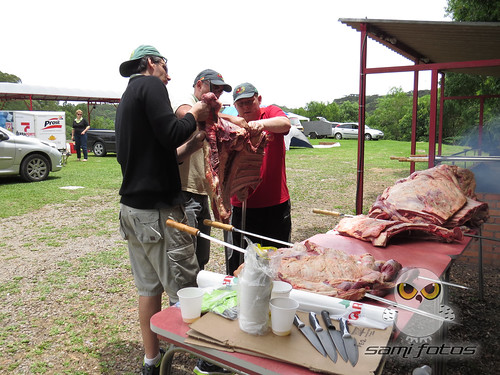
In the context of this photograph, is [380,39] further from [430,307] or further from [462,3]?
[462,3]

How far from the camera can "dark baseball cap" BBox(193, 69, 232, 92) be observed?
9.81ft

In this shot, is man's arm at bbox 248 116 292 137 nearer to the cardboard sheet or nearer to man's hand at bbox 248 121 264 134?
man's hand at bbox 248 121 264 134

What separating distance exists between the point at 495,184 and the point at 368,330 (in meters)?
4.66

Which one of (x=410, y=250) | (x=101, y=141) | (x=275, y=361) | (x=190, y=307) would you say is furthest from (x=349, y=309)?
(x=101, y=141)

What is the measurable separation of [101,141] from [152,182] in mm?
Result: 18753

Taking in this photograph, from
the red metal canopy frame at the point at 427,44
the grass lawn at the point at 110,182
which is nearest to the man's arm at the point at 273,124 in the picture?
the red metal canopy frame at the point at 427,44

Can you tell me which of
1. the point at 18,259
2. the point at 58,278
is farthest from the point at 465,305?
the point at 18,259

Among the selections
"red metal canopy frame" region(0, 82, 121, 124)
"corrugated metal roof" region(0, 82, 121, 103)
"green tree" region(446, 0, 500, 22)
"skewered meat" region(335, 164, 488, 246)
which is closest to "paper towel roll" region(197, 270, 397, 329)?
"skewered meat" region(335, 164, 488, 246)

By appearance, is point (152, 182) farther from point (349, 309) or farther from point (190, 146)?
point (349, 309)

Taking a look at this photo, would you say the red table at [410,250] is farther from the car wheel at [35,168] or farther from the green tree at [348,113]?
the green tree at [348,113]

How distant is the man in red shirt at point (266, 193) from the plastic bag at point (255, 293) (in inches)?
73.1

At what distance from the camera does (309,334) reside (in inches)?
64.2

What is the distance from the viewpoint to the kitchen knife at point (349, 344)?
1.48 metres

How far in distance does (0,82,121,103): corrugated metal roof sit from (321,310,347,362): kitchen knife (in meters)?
22.7
